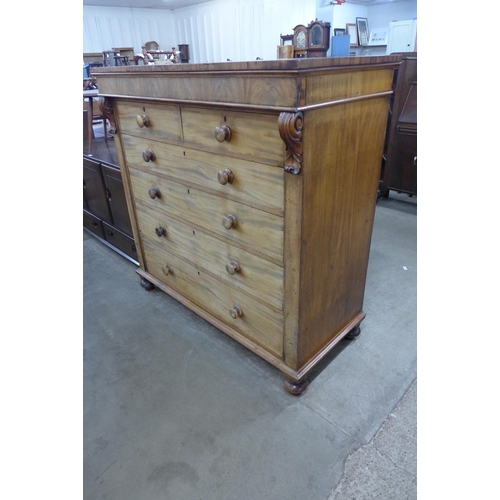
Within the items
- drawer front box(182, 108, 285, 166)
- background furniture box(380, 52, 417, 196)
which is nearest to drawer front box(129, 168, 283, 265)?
drawer front box(182, 108, 285, 166)

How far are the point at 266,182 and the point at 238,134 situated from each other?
178 millimetres

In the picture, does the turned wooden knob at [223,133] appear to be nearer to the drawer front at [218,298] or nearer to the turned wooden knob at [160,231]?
the drawer front at [218,298]

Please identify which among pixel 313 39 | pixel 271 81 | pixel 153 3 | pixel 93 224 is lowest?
pixel 93 224

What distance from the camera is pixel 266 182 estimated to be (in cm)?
112

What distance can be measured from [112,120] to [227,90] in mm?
892

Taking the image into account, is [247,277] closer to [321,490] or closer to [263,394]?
[263,394]

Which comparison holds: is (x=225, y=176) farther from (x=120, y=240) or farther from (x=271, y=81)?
(x=120, y=240)

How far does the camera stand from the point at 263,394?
143 cm

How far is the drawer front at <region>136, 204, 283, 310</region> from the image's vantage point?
129 cm

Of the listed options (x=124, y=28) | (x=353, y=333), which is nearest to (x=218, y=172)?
(x=353, y=333)

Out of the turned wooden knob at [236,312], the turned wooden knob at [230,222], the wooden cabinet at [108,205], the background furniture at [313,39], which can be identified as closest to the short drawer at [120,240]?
the wooden cabinet at [108,205]

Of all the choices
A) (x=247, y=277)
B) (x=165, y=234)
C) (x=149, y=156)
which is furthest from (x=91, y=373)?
(x=149, y=156)

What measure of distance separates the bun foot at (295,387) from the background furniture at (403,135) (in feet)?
7.58

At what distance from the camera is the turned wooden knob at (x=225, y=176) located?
3.99ft
